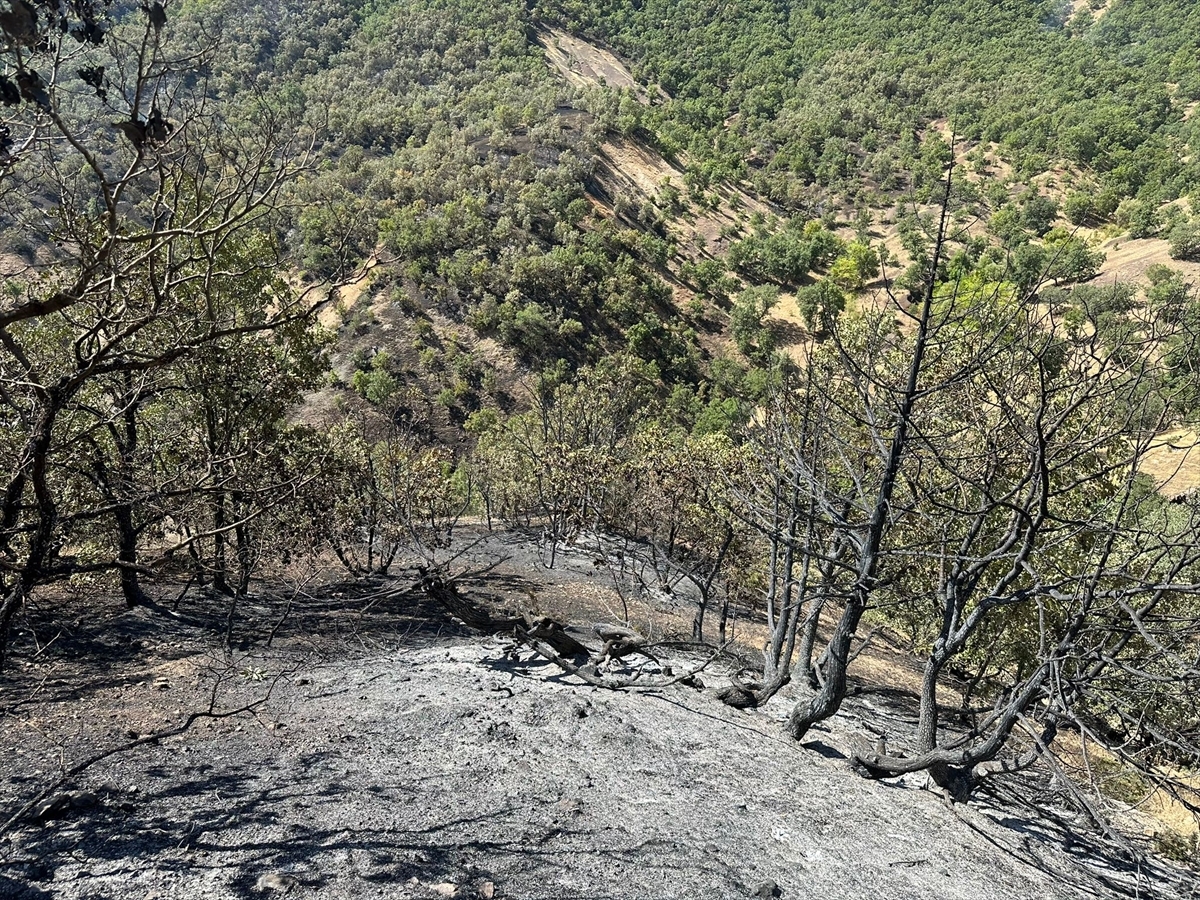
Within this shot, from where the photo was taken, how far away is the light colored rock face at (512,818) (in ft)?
13.7

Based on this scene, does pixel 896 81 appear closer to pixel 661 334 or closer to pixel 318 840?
pixel 661 334

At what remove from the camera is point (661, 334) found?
50031 millimetres

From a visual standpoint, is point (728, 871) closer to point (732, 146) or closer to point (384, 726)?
point (384, 726)

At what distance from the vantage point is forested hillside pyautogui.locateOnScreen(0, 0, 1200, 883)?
4.52m

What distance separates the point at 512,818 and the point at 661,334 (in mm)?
47068

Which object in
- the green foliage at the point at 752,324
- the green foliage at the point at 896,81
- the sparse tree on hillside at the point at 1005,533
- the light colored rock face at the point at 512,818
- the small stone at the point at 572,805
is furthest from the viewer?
the green foliage at the point at 896,81

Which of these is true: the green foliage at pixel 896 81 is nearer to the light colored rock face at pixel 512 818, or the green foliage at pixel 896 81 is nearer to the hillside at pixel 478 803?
the hillside at pixel 478 803

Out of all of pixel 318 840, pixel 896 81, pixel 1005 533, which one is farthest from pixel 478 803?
pixel 896 81

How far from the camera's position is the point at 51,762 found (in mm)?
5172

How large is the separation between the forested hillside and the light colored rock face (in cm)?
93

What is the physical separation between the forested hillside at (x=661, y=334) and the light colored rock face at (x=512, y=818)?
3.05ft

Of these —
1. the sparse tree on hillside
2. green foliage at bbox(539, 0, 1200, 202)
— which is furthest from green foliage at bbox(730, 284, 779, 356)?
the sparse tree on hillside

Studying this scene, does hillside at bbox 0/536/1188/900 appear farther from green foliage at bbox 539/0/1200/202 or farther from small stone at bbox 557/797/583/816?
green foliage at bbox 539/0/1200/202

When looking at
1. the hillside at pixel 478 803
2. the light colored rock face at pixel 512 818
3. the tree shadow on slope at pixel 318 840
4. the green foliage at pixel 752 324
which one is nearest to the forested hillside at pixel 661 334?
the green foliage at pixel 752 324
